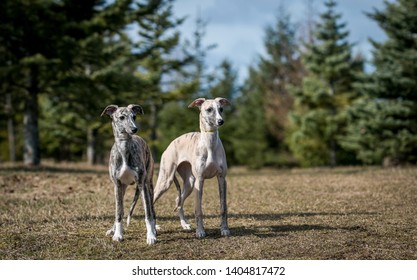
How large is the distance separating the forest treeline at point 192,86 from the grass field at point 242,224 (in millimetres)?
7275

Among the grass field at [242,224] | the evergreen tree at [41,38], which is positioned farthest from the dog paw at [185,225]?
the evergreen tree at [41,38]

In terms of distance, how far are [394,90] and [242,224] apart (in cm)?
1604

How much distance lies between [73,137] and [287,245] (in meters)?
26.6

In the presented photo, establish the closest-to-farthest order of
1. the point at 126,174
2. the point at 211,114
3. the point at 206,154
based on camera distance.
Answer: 1. the point at 126,174
2. the point at 211,114
3. the point at 206,154

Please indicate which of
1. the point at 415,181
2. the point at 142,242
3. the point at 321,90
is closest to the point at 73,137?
the point at 321,90

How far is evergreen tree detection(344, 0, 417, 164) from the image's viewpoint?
2112 centimetres

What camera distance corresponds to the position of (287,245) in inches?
249

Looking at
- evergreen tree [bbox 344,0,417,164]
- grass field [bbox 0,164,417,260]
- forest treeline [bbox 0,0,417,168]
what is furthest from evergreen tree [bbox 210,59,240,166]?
grass field [bbox 0,164,417,260]

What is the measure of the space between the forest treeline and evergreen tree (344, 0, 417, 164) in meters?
0.06

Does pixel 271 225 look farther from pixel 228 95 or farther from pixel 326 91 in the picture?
pixel 228 95

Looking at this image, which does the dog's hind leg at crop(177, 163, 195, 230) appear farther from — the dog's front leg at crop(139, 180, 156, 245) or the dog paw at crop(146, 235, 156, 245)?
the dog paw at crop(146, 235, 156, 245)

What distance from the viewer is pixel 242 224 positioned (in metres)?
7.87

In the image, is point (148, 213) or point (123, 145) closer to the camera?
point (123, 145)

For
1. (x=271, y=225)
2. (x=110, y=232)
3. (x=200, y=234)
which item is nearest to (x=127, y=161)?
(x=110, y=232)
